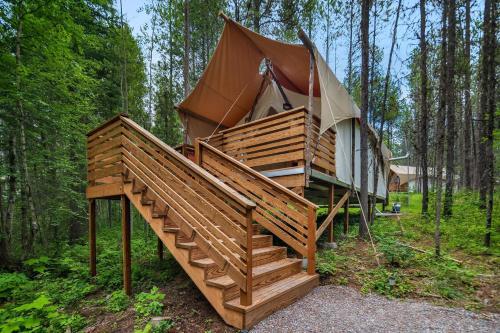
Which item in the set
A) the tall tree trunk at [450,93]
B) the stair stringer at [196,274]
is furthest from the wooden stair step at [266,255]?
the tall tree trunk at [450,93]

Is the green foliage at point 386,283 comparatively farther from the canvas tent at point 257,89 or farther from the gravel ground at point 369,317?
the canvas tent at point 257,89

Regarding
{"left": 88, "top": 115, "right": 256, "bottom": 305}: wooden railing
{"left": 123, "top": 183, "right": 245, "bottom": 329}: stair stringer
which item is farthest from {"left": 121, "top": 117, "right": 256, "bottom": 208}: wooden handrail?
{"left": 123, "top": 183, "right": 245, "bottom": 329}: stair stringer

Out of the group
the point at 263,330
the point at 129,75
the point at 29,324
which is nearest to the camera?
the point at 263,330

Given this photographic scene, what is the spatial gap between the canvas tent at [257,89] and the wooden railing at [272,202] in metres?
1.69

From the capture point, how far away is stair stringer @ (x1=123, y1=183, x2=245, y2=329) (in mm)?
2521

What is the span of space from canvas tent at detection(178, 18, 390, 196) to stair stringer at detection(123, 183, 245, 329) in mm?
3233

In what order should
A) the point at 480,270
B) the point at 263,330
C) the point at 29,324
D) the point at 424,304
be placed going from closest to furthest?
the point at 263,330 < the point at 29,324 < the point at 424,304 < the point at 480,270

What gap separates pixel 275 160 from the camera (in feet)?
16.7

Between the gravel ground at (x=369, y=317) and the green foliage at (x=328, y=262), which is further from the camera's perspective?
the green foliage at (x=328, y=262)

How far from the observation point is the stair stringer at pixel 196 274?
2.52 meters

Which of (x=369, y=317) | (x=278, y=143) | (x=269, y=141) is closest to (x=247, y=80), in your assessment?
(x=269, y=141)

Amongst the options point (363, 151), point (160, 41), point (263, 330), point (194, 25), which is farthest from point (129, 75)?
point (263, 330)

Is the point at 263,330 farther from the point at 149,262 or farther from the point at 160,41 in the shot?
the point at 160,41

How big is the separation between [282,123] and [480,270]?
3.88 m
